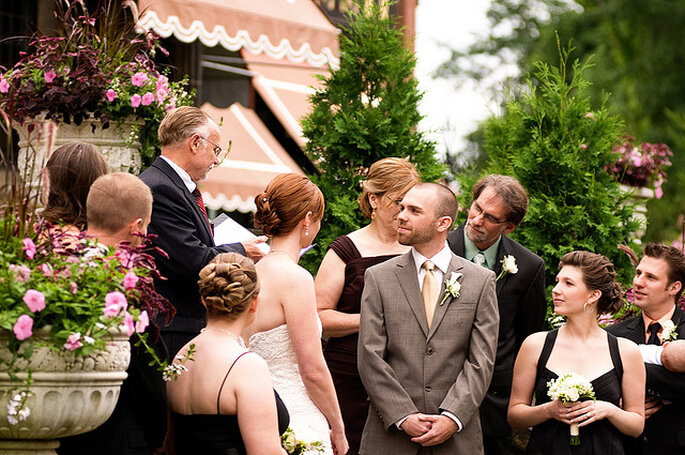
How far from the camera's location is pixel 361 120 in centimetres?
754

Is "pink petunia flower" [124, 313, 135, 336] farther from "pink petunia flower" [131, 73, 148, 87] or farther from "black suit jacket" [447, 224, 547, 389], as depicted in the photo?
"black suit jacket" [447, 224, 547, 389]

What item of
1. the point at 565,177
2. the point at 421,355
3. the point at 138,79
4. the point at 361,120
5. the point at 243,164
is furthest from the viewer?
the point at 243,164

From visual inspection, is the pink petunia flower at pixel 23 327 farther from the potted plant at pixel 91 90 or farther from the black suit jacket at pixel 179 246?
the potted plant at pixel 91 90

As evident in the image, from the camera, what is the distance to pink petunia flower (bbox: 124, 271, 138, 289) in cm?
368

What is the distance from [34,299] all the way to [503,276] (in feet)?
11.1

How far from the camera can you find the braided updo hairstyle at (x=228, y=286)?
13.9 feet

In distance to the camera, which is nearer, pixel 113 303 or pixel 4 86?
pixel 113 303

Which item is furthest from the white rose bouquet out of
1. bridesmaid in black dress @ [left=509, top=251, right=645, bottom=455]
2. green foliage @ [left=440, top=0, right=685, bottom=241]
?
green foliage @ [left=440, top=0, right=685, bottom=241]

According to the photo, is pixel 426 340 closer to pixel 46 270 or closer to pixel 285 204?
pixel 285 204

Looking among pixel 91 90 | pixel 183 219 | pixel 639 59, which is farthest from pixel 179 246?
pixel 639 59

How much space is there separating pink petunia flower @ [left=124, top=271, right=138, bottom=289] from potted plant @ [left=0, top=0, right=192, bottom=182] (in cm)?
221

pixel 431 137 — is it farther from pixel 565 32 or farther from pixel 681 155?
pixel 565 32

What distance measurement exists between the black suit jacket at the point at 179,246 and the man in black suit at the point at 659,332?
2.72 metres

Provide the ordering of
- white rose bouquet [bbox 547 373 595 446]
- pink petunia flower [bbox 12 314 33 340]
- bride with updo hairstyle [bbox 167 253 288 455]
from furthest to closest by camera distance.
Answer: white rose bouquet [bbox 547 373 595 446] < bride with updo hairstyle [bbox 167 253 288 455] < pink petunia flower [bbox 12 314 33 340]
